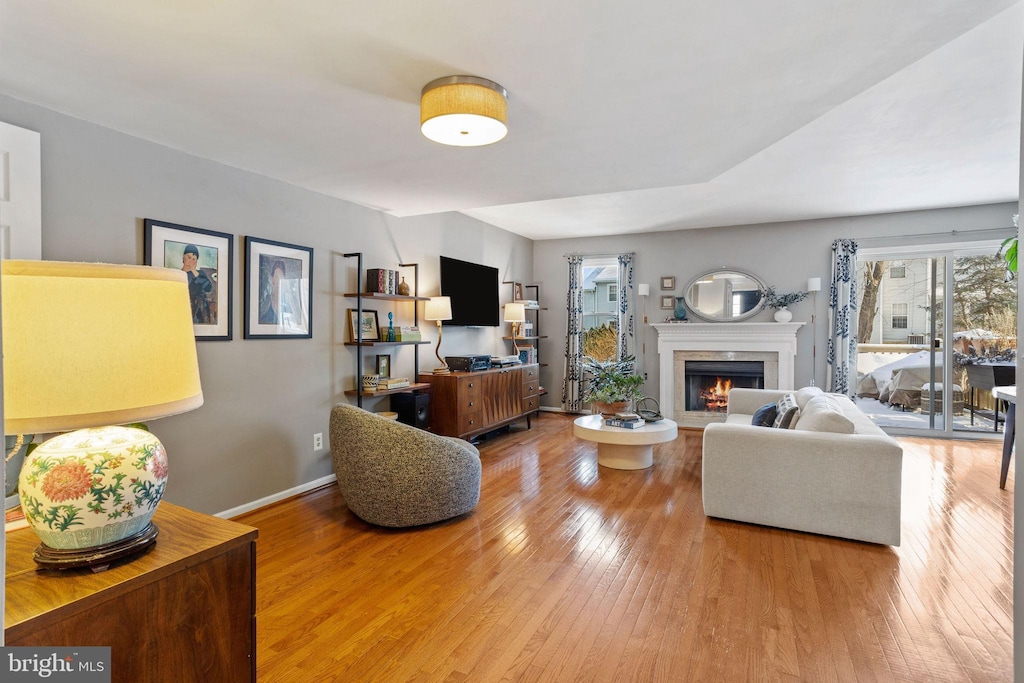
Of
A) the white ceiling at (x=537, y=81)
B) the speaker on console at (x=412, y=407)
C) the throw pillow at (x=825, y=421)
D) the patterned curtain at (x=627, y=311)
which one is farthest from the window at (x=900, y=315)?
the speaker on console at (x=412, y=407)

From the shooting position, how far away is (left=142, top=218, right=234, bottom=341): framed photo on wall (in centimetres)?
284

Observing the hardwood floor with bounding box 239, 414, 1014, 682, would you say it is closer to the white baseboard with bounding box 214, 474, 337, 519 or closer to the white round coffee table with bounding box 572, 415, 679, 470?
the white baseboard with bounding box 214, 474, 337, 519

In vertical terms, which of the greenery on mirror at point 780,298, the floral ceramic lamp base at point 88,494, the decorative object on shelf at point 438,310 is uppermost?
the greenery on mirror at point 780,298

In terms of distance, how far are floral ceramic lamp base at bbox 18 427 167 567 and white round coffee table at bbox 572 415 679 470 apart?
3432 millimetres

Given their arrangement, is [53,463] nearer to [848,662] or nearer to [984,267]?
[848,662]

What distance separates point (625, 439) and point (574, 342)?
10.1ft

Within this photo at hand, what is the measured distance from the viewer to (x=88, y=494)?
968mm

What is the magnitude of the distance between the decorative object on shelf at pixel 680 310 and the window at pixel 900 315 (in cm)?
226

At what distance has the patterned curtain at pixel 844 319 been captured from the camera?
5.77 m

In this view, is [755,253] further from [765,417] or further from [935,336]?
[765,417]

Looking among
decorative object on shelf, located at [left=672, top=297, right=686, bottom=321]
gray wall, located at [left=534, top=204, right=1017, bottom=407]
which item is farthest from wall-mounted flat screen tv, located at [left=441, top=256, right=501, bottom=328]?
decorative object on shelf, located at [left=672, top=297, right=686, bottom=321]

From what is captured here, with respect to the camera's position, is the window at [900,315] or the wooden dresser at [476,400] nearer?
the wooden dresser at [476,400]

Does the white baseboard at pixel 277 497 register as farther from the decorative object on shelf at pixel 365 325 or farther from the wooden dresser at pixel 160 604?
the wooden dresser at pixel 160 604

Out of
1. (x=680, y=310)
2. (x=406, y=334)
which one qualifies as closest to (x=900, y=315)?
(x=680, y=310)
